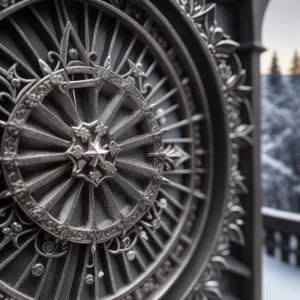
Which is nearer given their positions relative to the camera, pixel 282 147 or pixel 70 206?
pixel 70 206

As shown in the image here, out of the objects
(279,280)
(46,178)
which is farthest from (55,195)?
(279,280)

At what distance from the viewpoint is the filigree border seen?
Result: 700 mm

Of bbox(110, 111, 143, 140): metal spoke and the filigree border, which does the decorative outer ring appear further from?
the filigree border

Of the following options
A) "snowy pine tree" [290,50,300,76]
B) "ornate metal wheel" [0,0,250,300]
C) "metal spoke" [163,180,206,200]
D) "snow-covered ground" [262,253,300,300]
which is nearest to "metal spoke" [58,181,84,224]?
"ornate metal wheel" [0,0,250,300]

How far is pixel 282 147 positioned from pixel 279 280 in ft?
1.78

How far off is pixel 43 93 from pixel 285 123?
1.22 metres

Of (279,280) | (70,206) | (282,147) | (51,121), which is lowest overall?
(279,280)

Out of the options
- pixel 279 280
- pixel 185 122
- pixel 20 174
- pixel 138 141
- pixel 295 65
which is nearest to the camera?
pixel 20 174

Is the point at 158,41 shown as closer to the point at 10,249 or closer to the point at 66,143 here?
the point at 66,143

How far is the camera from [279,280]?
1.15 metres

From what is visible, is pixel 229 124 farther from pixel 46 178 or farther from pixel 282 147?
pixel 282 147

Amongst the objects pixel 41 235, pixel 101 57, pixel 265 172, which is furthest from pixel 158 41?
pixel 265 172

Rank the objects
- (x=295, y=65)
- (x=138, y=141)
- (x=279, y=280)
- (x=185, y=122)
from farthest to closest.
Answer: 1. (x=295, y=65)
2. (x=279, y=280)
3. (x=185, y=122)
4. (x=138, y=141)

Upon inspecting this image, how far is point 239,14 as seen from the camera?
80cm
